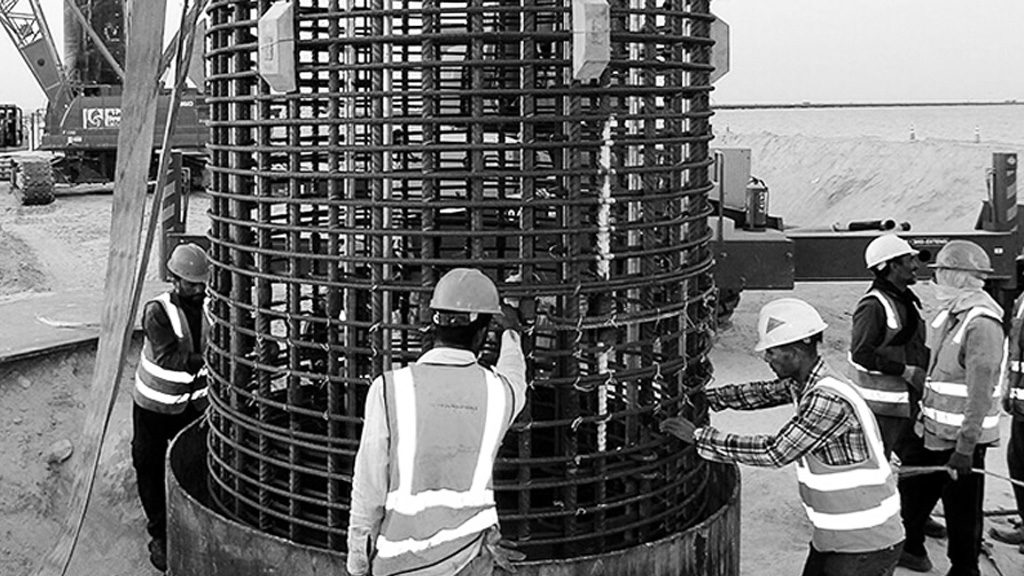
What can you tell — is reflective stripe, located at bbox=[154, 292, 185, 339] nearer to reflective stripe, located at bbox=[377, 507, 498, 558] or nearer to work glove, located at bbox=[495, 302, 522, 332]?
work glove, located at bbox=[495, 302, 522, 332]

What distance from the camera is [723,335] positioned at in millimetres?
12305

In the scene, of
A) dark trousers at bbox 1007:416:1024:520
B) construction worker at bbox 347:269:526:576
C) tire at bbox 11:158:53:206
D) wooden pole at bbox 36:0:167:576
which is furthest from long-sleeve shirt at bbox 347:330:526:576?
tire at bbox 11:158:53:206

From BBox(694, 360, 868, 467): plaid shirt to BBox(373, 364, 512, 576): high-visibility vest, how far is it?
1161 mm

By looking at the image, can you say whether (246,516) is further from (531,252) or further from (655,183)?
(655,183)

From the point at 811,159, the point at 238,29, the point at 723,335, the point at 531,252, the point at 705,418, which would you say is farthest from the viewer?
the point at 811,159

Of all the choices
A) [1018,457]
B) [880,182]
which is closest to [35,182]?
[1018,457]

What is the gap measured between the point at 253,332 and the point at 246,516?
2.65 ft

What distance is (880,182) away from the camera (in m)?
32.2

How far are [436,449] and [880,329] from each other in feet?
10.8

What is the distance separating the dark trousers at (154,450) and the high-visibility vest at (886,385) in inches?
148

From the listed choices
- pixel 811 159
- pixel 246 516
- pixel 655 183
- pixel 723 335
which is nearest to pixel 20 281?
pixel 723 335

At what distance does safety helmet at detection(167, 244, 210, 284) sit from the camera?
5.66 m

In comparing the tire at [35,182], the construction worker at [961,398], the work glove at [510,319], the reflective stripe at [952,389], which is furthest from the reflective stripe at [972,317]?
the tire at [35,182]

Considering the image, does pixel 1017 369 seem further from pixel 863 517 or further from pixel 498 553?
pixel 498 553
